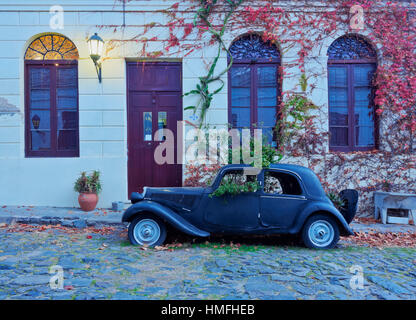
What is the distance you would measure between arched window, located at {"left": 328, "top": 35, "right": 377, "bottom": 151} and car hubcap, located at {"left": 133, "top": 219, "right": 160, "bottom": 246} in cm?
499

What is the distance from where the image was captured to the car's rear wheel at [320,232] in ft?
15.1

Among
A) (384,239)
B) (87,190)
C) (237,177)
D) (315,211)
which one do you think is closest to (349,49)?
(384,239)

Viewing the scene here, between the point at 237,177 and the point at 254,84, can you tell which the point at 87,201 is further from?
the point at 254,84

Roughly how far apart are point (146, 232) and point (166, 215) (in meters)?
0.46

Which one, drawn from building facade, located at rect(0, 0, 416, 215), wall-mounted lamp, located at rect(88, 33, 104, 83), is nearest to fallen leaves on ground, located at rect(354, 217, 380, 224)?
building facade, located at rect(0, 0, 416, 215)

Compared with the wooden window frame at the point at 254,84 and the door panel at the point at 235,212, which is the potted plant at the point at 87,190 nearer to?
the door panel at the point at 235,212

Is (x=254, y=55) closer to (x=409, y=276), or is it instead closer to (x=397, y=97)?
(x=397, y=97)

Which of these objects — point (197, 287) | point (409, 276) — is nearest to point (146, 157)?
point (197, 287)

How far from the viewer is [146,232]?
15.2 feet

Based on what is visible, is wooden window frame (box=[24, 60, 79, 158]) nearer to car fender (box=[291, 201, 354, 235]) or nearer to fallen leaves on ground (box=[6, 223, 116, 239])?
fallen leaves on ground (box=[6, 223, 116, 239])

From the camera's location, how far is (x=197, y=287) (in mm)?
3158

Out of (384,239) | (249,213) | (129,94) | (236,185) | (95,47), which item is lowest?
(384,239)

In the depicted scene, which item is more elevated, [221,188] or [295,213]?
[221,188]
